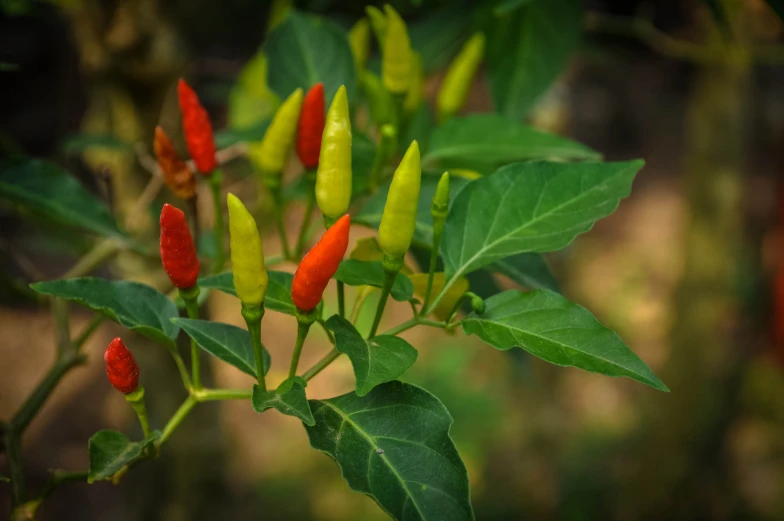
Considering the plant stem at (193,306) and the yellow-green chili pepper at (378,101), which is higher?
the yellow-green chili pepper at (378,101)

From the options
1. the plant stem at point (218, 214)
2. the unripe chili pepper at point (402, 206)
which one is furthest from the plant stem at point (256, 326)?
the plant stem at point (218, 214)

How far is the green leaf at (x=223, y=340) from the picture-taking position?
1.79 ft

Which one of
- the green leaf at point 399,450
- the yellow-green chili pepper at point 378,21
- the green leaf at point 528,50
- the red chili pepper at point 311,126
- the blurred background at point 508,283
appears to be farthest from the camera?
the blurred background at point 508,283

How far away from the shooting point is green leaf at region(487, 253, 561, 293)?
67cm

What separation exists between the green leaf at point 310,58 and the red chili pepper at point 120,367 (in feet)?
1.34

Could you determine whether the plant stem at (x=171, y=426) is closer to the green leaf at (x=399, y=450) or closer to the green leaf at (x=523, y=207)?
the green leaf at (x=399, y=450)

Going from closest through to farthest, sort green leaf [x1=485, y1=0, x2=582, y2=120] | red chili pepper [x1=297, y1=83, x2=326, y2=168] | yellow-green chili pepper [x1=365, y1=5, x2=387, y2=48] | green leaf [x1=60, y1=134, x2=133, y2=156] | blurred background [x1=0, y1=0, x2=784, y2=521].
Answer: red chili pepper [x1=297, y1=83, x2=326, y2=168] < yellow-green chili pepper [x1=365, y1=5, x2=387, y2=48] < green leaf [x1=485, y1=0, x2=582, y2=120] < green leaf [x1=60, y1=134, x2=133, y2=156] < blurred background [x1=0, y1=0, x2=784, y2=521]

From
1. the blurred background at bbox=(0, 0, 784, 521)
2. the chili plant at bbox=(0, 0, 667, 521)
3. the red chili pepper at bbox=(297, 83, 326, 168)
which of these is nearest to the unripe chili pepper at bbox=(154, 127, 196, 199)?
the chili plant at bbox=(0, 0, 667, 521)

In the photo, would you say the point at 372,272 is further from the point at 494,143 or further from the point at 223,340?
the point at 494,143

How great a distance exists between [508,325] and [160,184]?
0.79m

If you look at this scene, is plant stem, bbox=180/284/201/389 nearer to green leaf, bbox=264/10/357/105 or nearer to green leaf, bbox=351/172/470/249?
green leaf, bbox=351/172/470/249

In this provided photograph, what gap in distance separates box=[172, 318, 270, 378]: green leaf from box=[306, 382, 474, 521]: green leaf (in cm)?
8

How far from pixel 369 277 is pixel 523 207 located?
153 millimetres

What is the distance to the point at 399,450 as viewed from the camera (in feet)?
1.64
